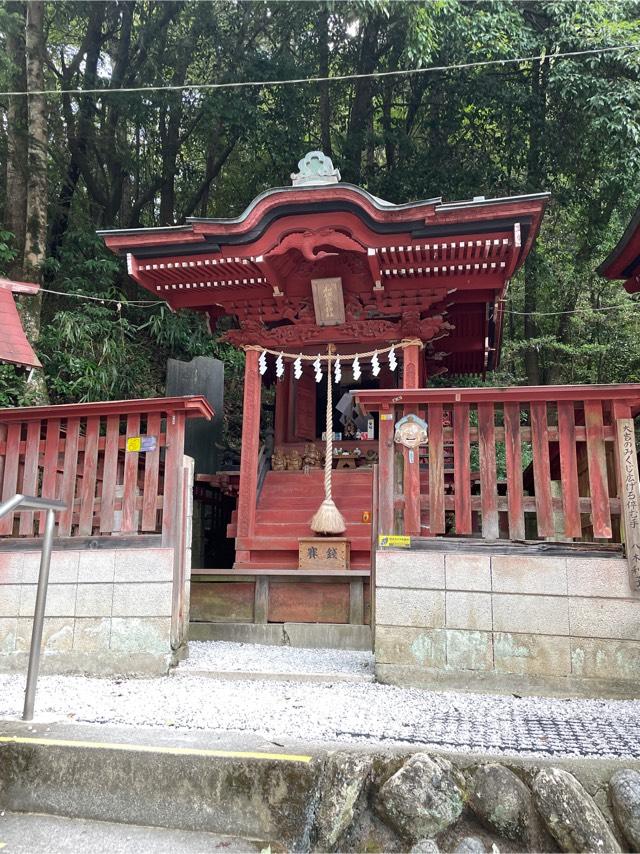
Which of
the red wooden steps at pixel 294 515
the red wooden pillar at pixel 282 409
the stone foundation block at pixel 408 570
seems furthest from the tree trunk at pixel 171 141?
the stone foundation block at pixel 408 570

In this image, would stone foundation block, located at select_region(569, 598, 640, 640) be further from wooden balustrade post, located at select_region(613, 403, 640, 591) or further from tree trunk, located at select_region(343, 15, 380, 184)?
tree trunk, located at select_region(343, 15, 380, 184)

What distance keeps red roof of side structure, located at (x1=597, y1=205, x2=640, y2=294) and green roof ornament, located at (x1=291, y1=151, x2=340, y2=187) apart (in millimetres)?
3348

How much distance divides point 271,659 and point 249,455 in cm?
338

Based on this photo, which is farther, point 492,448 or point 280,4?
point 280,4

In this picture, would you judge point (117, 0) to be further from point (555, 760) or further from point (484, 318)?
point (555, 760)

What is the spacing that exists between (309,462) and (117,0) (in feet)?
39.8

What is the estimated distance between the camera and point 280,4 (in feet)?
44.1

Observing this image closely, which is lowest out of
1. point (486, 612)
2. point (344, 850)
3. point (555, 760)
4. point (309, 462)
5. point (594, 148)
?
point (344, 850)

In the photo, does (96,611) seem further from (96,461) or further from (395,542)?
(395,542)

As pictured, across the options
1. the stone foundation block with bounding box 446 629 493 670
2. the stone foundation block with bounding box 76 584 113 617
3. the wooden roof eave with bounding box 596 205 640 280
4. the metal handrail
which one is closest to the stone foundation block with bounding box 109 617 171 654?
the stone foundation block with bounding box 76 584 113 617

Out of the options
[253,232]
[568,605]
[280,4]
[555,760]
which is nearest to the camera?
[555,760]

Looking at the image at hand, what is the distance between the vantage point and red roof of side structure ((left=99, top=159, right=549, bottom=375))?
7211 millimetres

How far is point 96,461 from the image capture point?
17.1 feet

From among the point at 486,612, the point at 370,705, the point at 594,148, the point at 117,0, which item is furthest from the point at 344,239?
the point at 117,0
